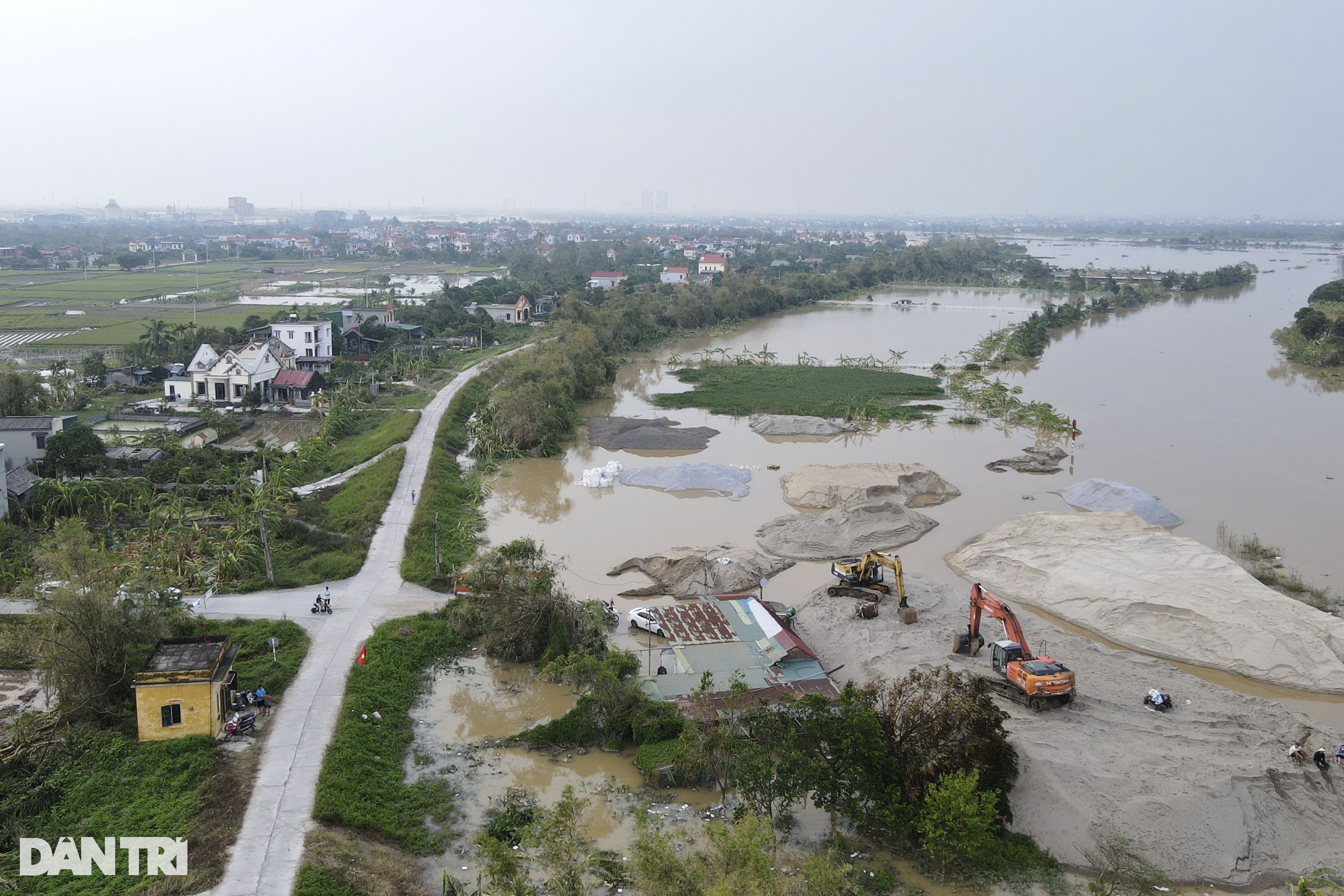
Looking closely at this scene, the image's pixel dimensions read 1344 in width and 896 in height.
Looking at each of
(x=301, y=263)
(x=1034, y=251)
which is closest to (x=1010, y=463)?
(x=301, y=263)

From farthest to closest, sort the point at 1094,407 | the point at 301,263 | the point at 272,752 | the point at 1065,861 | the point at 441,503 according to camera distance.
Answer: the point at 301,263, the point at 1094,407, the point at 441,503, the point at 272,752, the point at 1065,861

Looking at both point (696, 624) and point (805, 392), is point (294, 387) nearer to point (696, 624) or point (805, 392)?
point (805, 392)

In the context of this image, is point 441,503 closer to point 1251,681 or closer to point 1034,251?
point 1251,681

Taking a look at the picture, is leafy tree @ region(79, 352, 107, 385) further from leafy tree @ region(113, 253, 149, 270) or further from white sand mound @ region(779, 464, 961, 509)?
leafy tree @ region(113, 253, 149, 270)

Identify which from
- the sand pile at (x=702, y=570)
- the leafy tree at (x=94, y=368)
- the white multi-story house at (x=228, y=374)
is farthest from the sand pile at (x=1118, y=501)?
the leafy tree at (x=94, y=368)

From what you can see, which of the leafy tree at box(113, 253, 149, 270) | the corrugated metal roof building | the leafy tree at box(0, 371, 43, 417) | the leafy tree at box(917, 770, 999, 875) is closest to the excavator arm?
the corrugated metal roof building

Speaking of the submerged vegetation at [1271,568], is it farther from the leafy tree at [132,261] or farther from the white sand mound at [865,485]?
the leafy tree at [132,261]

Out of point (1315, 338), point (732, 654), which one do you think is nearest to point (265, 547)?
point (732, 654)
